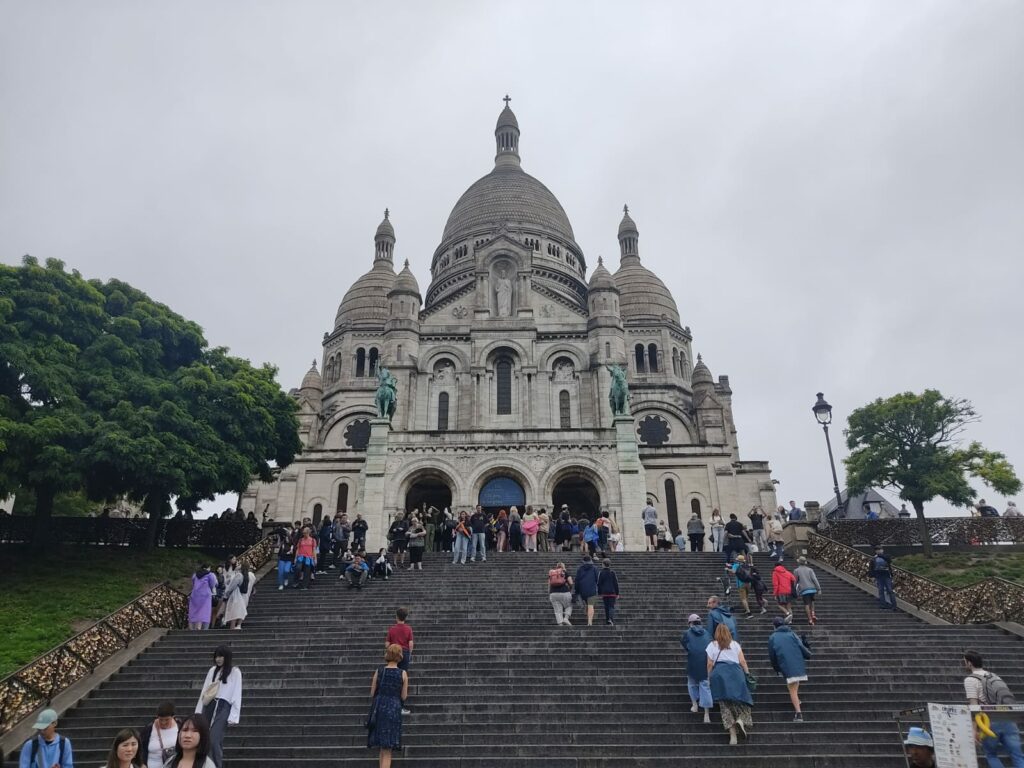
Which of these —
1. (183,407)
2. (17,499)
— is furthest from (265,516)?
(183,407)

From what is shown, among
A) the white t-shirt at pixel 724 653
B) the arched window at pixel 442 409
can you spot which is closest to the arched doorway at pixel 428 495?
the arched window at pixel 442 409

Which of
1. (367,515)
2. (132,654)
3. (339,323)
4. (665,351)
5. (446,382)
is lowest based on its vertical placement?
(132,654)

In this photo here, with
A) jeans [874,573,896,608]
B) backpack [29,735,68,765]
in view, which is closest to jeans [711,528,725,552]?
jeans [874,573,896,608]

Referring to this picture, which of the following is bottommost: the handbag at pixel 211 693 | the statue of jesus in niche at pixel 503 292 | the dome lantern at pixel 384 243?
the handbag at pixel 211 693

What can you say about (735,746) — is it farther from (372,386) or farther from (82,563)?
(372,386)

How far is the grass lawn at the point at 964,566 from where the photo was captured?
72.6 ft

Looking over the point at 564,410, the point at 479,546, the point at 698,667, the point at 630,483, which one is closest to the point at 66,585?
the point at 479,546

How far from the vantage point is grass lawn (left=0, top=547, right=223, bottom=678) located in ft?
49.4

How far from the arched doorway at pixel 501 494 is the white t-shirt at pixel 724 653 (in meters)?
20.0

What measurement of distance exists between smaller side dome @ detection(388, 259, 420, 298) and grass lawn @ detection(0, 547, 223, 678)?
58.8 feet

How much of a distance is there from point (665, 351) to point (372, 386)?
17972 millimetres

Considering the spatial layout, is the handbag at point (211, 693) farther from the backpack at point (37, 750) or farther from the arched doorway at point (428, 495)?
the arched doorway at point (428, 495)

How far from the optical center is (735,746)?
9445 mm

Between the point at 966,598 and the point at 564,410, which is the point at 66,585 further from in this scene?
the point at 564,410
